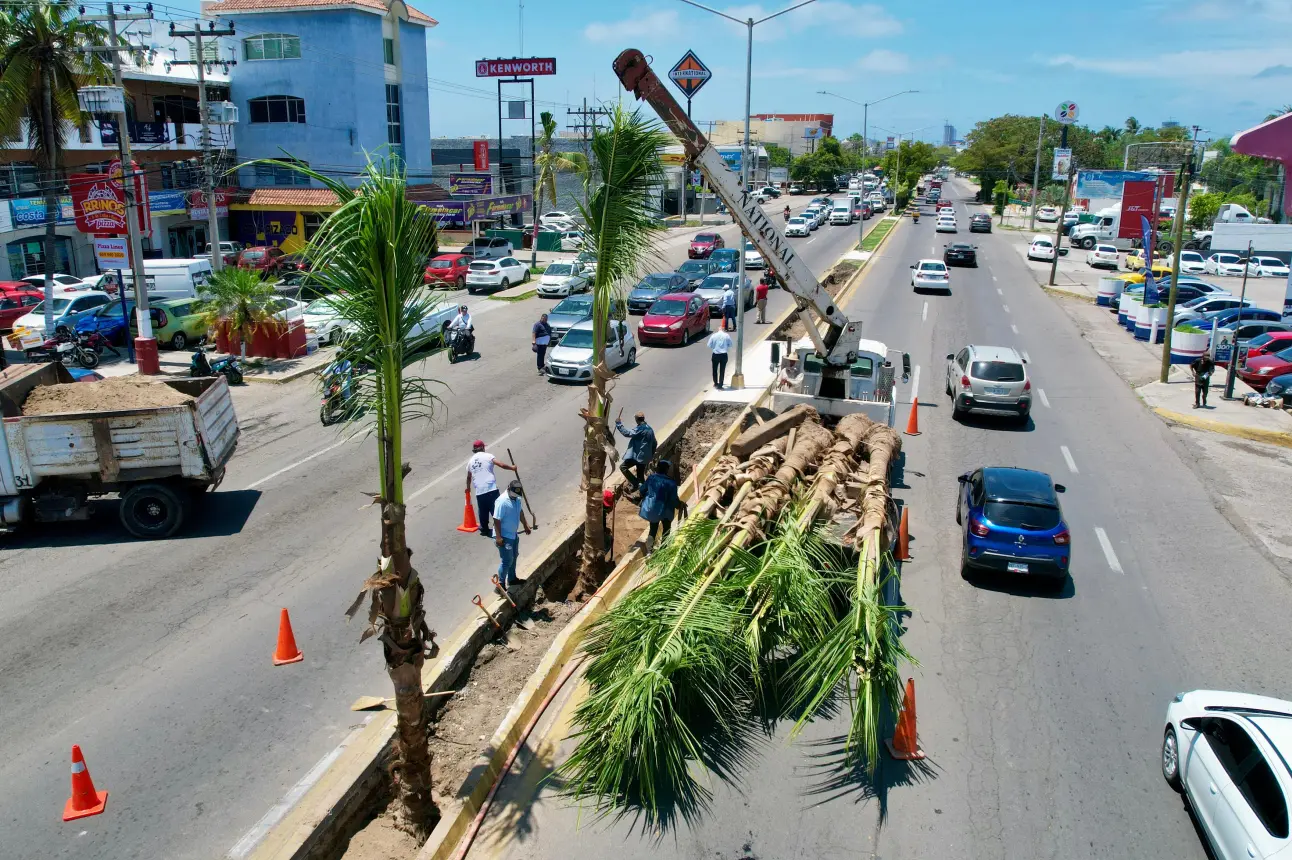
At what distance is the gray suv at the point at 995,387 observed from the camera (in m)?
20.8

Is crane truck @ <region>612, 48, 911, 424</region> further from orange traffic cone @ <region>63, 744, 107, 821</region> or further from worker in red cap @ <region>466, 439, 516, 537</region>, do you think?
orange traffic cone @ <region>63, 744, 107, 821</region>

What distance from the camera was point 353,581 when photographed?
1278 centimetres

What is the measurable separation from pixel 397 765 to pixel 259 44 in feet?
174

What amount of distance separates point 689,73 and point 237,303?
13.7 m

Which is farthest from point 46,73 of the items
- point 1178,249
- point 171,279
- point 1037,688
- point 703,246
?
point 1178,249

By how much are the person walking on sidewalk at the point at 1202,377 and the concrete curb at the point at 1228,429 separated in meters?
0.91

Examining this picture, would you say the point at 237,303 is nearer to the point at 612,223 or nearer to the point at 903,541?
the point at 612,223

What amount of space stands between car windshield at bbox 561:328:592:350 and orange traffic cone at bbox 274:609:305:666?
15.6 metres

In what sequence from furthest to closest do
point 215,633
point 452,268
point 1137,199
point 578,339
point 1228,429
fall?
1. point 1137,199
2. point 452,268
3. point 578,339
4. point 1228,429
5. point 215,633

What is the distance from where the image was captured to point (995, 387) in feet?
68.4

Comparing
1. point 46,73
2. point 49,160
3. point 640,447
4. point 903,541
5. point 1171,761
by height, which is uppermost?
point 46,73

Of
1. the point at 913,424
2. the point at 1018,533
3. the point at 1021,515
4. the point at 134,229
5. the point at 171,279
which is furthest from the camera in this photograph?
the point at 171,279

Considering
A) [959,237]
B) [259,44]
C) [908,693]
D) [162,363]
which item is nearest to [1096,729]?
[908,693]

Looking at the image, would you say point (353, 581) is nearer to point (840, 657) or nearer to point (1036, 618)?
point (840, 657)
